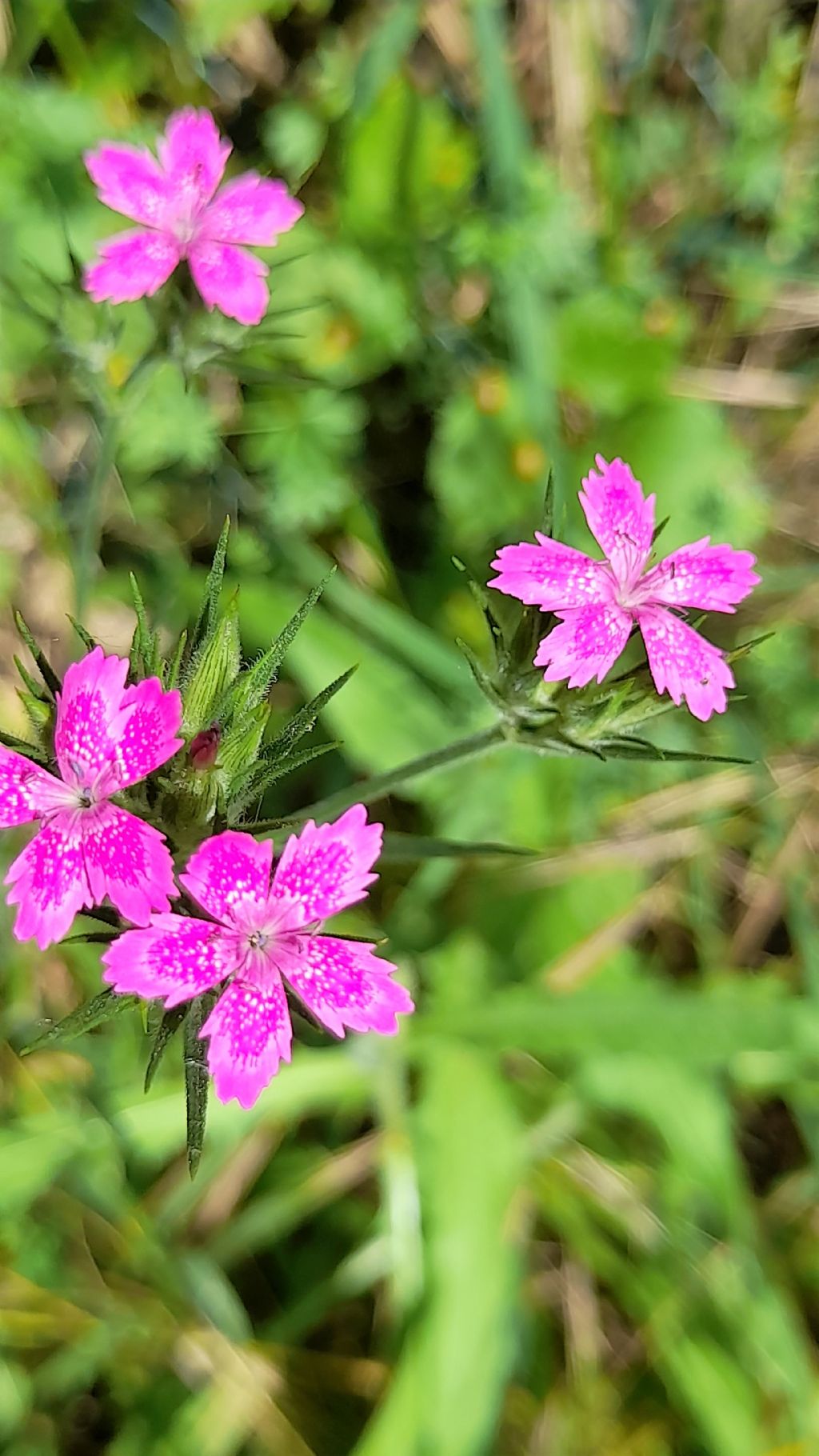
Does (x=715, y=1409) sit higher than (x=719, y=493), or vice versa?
(x=719, y=493)

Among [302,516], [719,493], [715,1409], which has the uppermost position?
[302,516]

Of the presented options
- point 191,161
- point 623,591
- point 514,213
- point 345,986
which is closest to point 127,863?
point 345,986

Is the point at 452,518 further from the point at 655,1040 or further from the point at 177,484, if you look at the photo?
the point at 655,1040

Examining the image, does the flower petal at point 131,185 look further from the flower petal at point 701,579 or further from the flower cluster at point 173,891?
the flower petal at point 701,579

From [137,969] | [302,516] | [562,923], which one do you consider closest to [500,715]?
[137,969]

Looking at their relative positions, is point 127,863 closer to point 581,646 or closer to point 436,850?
point 436,850

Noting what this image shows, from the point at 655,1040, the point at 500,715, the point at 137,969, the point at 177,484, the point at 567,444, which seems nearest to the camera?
the point at 137,969
